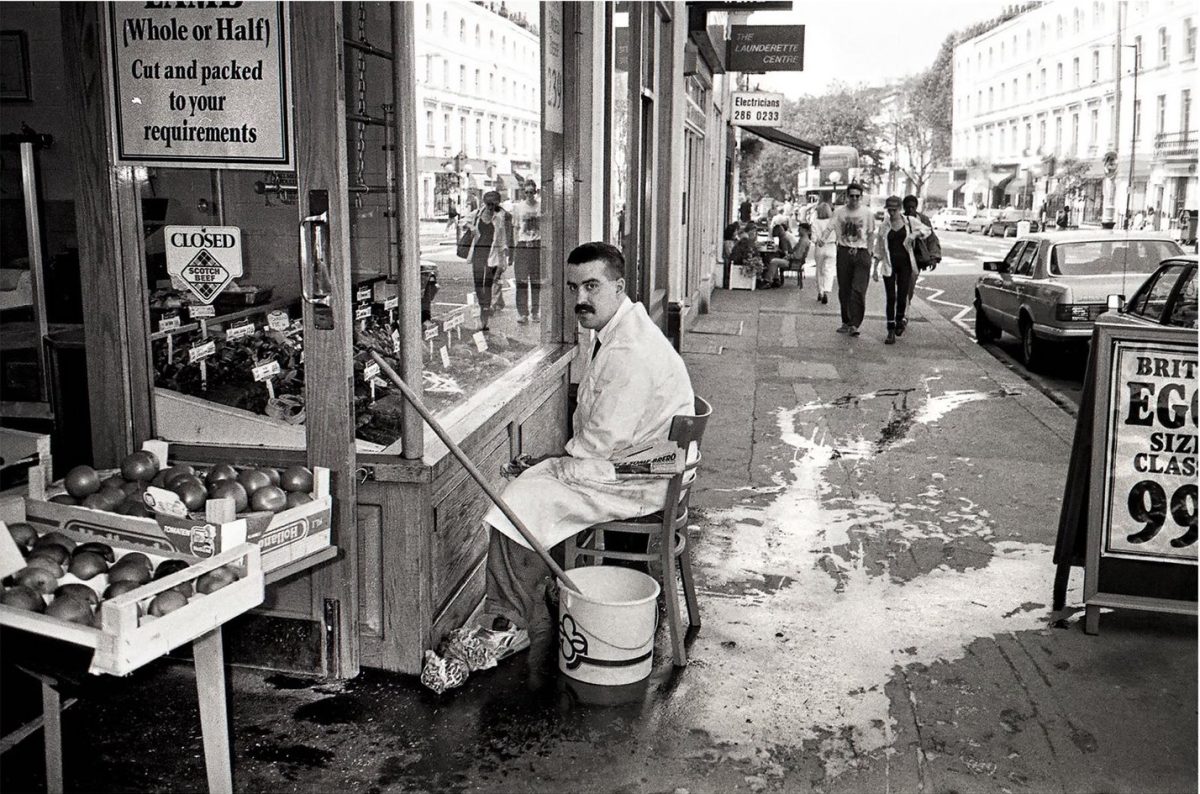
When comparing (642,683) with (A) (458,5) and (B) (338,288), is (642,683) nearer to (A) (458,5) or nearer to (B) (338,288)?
(B) (338,288)

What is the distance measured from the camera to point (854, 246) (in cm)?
1377

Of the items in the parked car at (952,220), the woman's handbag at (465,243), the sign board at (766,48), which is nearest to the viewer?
the woman's handbag at (465,243)

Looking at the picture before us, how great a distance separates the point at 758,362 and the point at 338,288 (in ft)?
29.1

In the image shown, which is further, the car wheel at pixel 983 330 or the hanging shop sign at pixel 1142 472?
the car wheel at pixel 983 330

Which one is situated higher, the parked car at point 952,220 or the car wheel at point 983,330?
the parked car at point 952,220

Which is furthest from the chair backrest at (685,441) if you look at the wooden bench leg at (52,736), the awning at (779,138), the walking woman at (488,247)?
the awning at (779,138)

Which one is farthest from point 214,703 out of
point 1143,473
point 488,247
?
point 1143,473

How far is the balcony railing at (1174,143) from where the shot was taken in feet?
133

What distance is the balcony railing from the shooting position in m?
40.5

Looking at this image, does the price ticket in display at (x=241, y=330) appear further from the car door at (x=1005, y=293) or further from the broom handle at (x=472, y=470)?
the car door at (x=1005, y=293)

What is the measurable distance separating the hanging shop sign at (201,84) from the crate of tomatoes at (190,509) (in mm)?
1067

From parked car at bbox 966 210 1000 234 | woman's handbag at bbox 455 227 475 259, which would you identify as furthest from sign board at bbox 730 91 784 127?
parked car at bbox 966 210 1000 234

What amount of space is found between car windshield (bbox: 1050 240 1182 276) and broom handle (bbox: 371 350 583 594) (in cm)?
892

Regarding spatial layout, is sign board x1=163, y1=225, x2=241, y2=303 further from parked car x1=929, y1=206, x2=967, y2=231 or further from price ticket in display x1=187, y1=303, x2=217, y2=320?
parked car x1=929, y1=206, x2=967, y2=231
